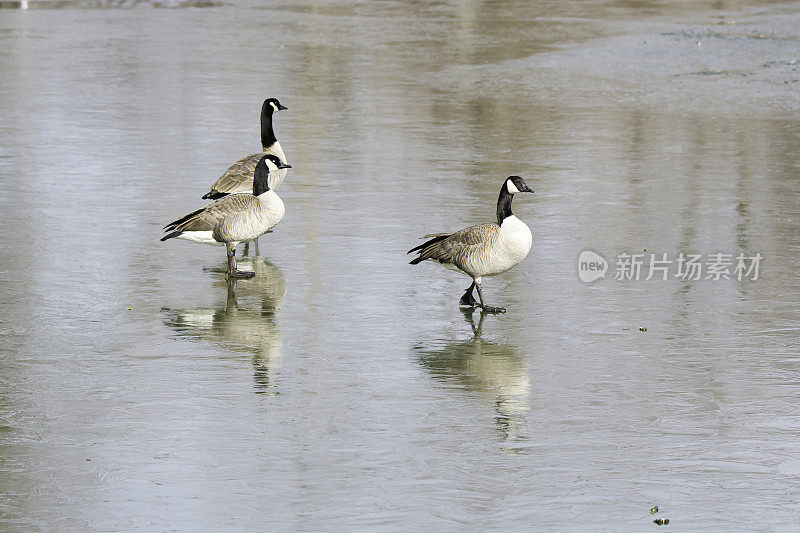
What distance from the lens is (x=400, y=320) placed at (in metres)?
10.1

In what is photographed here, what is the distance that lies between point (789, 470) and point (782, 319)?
3322 mm

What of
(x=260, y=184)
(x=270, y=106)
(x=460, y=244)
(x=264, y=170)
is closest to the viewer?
(x=460, y=244)

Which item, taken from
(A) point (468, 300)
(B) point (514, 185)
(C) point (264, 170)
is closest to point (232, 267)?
(C) point (264, 170)

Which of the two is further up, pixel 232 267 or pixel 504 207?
pixel 504 207

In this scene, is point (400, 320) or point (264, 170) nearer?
point (400, 320)

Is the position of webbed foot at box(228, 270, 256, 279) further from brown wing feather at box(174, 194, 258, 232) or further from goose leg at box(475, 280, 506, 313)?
goose leg at box(475, 280, 506, 313)

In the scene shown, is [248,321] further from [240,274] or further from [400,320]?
[240,274]

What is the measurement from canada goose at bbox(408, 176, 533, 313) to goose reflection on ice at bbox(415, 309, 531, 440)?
1.86 feet

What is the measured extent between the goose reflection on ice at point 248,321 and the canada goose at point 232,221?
0.36m

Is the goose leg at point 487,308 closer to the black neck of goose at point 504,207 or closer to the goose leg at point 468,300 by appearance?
the goose leg at point 468,300

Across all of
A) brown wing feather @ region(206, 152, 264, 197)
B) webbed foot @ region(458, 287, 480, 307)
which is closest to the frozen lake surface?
webbed foot @ region(458, 287, 480, 307)

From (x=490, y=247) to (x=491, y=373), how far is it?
1.57 metres

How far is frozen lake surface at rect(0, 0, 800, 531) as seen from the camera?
22.0 feet

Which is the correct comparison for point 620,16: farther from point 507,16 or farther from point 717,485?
point 717,485
